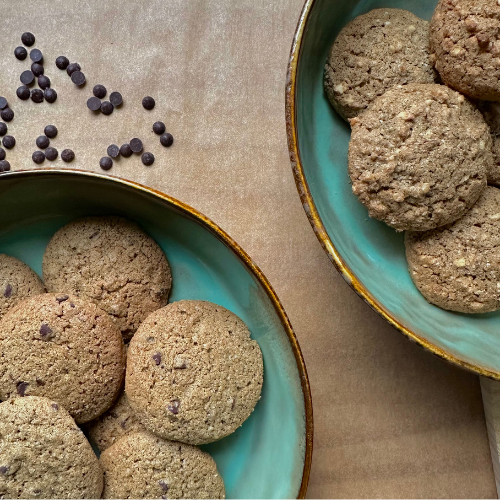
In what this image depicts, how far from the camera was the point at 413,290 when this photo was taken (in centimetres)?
105

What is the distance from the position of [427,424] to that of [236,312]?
1.73 ft

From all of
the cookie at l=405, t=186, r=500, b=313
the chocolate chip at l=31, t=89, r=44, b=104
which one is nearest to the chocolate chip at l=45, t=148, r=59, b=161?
the chocolate chip at l=31, t=89, r=44, b=104

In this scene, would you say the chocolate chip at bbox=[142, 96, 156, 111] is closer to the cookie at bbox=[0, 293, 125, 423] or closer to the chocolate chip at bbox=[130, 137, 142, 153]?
the chocolate chip at bbox=[130, 137, 142, 153]

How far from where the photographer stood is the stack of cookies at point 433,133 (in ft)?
2.94

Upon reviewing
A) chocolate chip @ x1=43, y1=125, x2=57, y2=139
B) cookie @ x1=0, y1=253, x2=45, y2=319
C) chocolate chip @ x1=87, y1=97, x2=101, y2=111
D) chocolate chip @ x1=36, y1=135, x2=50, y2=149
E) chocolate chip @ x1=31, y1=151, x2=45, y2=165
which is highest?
chocolate chip @ x1=87, y1=97, x2=101, y2=111

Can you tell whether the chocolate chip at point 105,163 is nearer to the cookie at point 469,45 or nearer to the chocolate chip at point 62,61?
the chocolate chip at point 62,61

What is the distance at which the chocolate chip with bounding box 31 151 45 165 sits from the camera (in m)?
1.18

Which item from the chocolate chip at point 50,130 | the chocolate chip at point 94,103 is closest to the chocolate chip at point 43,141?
the chocolate chip at point 50,130

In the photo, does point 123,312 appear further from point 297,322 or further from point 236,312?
point 297,322

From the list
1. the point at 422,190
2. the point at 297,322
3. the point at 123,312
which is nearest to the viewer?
the point at 422,190

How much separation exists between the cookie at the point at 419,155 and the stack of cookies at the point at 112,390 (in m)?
0.39

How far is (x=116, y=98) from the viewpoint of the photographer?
1188 millimetres

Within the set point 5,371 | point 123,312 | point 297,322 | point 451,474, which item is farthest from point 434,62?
point 5,371

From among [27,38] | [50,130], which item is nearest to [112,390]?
[50,130]
